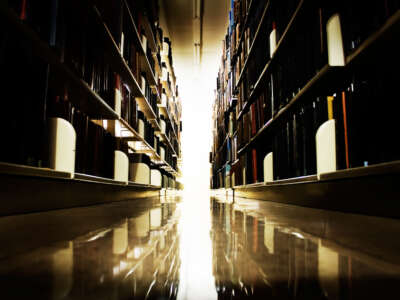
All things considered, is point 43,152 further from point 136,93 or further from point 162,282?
point 136,93

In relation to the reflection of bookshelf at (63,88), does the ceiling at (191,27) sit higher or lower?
higher

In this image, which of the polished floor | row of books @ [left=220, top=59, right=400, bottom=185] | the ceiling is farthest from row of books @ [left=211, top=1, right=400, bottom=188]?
the ceiling

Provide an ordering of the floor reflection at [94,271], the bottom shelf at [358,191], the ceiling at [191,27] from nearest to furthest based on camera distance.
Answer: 1. the floor reflection at [94,271]
2. the bottom shelf at [358,191]
3. the ceiling at [191,27]

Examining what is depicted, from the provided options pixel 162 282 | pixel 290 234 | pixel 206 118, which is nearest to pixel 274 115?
pixel 290 234

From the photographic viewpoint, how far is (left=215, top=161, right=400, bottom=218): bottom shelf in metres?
1.02

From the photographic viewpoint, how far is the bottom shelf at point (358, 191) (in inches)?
40.1

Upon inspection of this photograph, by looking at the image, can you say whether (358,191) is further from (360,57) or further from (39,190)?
(39,190)

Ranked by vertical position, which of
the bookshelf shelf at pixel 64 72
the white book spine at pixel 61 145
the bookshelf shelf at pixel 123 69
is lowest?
the white book spine at pixel 61 145

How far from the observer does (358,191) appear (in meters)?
1.27

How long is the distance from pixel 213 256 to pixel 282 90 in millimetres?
1657

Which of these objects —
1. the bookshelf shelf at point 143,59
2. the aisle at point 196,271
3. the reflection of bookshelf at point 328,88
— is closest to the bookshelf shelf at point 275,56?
the reflection of bookshelf at point 328,88

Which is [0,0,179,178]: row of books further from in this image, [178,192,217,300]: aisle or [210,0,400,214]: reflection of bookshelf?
[210,0,400,214]: reflection of bookshelf

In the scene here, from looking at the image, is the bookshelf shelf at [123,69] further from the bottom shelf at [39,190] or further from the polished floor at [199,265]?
the polished floor at [199,265]

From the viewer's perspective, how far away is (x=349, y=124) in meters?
1.14
